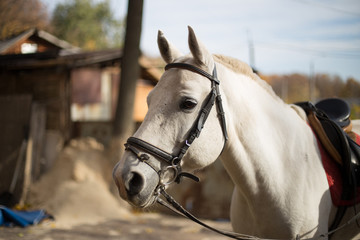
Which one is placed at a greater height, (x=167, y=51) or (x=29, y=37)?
(x=167, y=51)

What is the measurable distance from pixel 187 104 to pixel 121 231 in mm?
4681

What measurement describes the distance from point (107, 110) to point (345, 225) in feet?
67.2

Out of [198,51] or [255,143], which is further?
[255,143]

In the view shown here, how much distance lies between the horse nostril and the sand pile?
207 inches

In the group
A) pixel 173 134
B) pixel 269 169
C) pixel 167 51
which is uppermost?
pixel 167 51

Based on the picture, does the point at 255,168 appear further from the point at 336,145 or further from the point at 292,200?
the point at 336,145

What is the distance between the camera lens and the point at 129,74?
7.64 m

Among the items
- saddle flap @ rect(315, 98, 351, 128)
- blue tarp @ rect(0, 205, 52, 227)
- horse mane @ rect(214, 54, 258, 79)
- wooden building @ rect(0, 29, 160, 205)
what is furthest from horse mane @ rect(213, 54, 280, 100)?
wooden building @ rect(0, 29, 160, 205)

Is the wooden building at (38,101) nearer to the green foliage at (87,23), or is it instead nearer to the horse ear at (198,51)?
the horse ear at (198,51)

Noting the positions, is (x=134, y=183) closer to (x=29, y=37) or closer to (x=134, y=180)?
(x=134, y=180)

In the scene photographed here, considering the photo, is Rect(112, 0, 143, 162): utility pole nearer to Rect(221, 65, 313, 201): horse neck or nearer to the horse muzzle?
Rect(221, 65, 313, 201): horse neck

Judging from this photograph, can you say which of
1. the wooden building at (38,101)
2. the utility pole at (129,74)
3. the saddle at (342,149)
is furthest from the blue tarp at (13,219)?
the saddle at (342,149)

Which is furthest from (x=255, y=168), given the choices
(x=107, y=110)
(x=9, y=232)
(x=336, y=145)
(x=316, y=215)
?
(x=107, y=110)

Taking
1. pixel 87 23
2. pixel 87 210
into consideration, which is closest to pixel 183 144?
pixel 87 210
